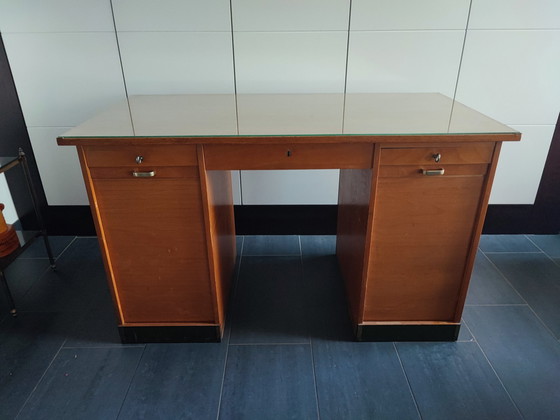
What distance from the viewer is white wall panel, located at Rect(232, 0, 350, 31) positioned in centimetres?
198

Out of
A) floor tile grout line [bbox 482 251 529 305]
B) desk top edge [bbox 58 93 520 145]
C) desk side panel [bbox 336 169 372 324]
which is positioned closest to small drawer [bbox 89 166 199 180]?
desk top edge [bbox 58 93 520 145]

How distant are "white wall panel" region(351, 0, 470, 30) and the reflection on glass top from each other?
1.26 feet

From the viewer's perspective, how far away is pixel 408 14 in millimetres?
2002

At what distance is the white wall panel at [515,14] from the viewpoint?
1994 millimetres

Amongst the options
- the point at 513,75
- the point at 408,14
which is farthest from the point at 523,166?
the point at 408,14

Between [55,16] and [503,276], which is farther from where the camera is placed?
[503,276]

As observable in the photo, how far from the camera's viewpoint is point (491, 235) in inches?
101

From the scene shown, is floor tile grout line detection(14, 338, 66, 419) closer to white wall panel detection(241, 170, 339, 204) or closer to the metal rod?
the metal rod

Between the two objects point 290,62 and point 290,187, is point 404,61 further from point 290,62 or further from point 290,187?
point 290,187

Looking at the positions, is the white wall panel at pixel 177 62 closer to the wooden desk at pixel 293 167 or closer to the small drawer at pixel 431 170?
the wooden desk at pixel 293 167

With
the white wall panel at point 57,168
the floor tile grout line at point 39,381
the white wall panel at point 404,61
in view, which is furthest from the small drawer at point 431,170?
the white wall panel at point 57,168

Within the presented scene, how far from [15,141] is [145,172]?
4.57ft

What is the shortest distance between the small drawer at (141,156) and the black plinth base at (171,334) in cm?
76

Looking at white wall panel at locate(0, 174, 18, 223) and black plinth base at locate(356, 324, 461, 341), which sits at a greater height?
white wall panel at locate(0, 174, 18, 223)
